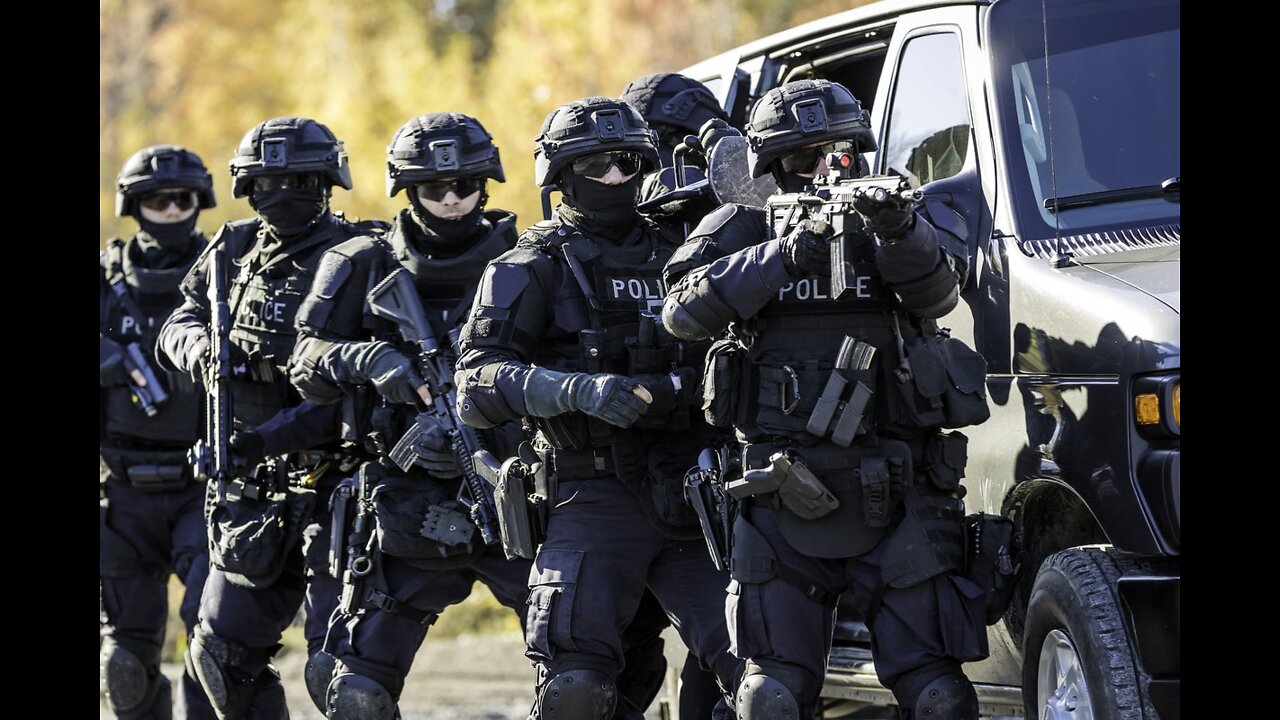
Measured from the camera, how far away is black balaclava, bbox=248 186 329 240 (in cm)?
782

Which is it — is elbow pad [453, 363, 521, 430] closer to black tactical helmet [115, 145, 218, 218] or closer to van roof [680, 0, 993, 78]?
van roof [680, 0, 993, 78]

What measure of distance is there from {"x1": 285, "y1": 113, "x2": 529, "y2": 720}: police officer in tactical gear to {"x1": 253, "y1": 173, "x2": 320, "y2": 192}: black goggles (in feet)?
1.75

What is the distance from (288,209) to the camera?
784 centimetres

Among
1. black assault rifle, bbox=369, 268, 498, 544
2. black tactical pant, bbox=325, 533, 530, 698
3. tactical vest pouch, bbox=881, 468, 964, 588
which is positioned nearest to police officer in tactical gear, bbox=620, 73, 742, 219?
black assault rifle, bbox=369, 268, 498, 544

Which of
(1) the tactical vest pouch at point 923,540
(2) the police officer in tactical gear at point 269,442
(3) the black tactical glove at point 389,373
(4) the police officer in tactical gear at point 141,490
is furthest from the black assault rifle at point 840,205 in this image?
(4) the police officer in tactical gear at point 141,490

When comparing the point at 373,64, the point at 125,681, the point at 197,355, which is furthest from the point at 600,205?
the point at 373,64

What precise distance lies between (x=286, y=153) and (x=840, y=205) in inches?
132

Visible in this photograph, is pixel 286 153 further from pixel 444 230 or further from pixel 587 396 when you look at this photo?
pixel 587 396

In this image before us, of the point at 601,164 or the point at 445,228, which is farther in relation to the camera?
the point at 445,228

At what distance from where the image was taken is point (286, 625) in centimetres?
785
